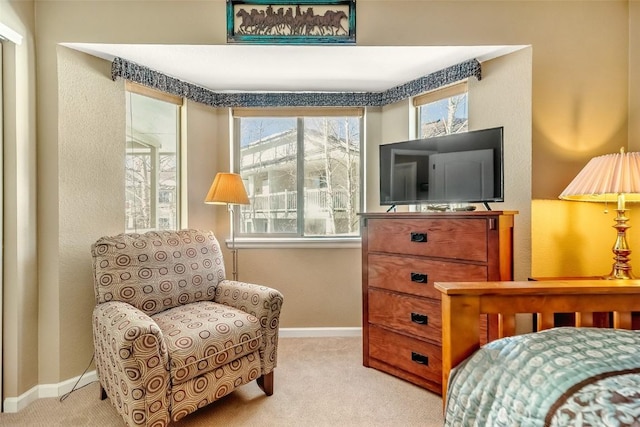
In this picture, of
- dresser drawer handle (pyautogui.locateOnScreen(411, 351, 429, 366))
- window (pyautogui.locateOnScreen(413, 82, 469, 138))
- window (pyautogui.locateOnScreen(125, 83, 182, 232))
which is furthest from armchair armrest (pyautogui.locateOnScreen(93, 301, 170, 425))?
window (pyautogui.locateOnScreen(413, 82, 469, 138))

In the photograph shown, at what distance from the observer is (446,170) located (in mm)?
2020

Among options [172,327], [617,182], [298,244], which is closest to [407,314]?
[298,244]

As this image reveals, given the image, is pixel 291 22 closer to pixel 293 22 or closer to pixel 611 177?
pixel 293 22

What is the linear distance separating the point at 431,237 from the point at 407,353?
2.48 ft

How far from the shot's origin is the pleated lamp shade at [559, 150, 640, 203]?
4.76 feet

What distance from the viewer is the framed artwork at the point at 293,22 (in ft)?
6.39

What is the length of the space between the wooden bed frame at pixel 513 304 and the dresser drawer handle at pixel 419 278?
2.70 feet

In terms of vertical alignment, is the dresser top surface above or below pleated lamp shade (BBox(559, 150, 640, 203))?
below


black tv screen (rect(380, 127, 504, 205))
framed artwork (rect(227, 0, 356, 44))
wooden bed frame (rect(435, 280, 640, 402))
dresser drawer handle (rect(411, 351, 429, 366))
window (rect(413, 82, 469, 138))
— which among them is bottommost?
dresser drawer handle (rect(411, 351, 429, 366))

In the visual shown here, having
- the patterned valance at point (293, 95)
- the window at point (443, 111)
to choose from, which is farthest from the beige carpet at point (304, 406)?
the patterned valance at point (293, 95)

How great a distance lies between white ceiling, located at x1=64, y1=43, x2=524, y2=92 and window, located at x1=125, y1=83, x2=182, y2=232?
Result: 0.29 metres

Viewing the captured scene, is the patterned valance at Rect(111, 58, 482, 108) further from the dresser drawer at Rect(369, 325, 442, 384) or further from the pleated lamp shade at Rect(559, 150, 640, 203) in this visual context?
the dresser drawer at Rect(369, 325, 442, 384)

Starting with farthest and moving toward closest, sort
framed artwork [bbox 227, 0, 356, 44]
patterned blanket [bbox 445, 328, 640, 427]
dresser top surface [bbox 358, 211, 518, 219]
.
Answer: framed artwork [bbox 227, 0, 356, 44]
dresser top surface [bbox 358, 211, 518, 219]
patterned blanket [bbox 445, 328, 640, 427]

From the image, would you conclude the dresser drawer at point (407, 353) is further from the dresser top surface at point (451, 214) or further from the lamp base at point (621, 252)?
the lamp base at point (621, 252)
